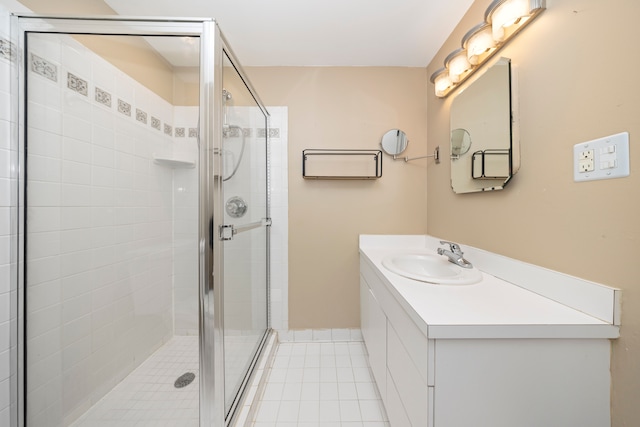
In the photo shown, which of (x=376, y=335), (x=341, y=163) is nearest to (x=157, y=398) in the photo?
(x=376, y=335)

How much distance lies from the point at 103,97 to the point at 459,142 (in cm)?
183

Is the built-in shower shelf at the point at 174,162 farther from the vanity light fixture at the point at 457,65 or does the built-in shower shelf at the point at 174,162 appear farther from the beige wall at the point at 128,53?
the vanity light fixture at the point at 457,65

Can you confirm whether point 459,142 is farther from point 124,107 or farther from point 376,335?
point 124,107

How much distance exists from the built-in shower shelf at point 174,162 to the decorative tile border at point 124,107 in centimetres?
24

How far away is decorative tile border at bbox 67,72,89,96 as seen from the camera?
99 centimetres

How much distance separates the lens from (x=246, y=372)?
1.30 m

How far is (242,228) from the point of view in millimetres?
1277

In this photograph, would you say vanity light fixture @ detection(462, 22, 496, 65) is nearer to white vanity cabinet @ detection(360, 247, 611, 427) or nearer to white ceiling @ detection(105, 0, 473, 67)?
white ceiling @ detection(105, 0, 473, 67)

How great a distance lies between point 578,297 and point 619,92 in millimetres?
599

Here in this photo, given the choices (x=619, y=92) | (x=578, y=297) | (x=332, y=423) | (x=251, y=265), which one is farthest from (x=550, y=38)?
(x=332, y=423)

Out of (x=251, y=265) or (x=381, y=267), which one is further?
(x=251, y=265)

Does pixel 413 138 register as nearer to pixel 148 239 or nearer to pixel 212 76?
pixel 212 76

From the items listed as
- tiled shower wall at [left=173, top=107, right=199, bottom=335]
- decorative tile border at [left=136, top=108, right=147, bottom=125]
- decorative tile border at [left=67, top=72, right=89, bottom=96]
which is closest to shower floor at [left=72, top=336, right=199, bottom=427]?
tiled shower wall at [left=173, top=107, right=199, bottom=335]

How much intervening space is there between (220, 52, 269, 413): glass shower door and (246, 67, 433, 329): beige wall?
0.88 feet
